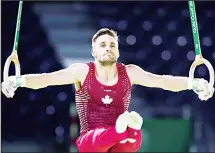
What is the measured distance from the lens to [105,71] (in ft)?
11.2

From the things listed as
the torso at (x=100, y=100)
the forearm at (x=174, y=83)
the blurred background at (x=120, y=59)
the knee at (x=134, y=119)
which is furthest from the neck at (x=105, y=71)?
the blurred background at (x=120, y=59)

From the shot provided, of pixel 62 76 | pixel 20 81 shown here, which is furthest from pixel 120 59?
pixel 20 81

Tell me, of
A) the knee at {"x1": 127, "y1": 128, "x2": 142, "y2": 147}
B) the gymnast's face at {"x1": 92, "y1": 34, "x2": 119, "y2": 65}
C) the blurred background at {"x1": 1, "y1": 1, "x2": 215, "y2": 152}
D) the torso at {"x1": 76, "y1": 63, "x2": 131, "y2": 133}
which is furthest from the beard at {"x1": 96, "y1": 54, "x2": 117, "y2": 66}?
the blurred background at {"x1": 1, "y1": 1, "x2": 215, "y2": 152}

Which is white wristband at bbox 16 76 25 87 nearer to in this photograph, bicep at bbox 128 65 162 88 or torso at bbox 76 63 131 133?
torso at bbox 76 63 131 133

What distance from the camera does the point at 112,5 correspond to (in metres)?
5.29

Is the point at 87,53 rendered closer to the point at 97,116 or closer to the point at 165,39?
the point at 165,39

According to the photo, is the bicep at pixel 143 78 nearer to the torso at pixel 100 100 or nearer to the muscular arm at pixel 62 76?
the torso at pixel 100 100

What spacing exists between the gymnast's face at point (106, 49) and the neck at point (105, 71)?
5cm

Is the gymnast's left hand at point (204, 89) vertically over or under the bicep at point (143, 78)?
under

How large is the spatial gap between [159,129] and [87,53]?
0.98m

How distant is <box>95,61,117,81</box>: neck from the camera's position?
3430 mm

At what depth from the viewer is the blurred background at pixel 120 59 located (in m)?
5.25

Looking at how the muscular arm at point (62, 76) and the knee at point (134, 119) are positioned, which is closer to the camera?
the knee at point (134, 119)

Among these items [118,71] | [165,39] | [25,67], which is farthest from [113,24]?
[118,71]
